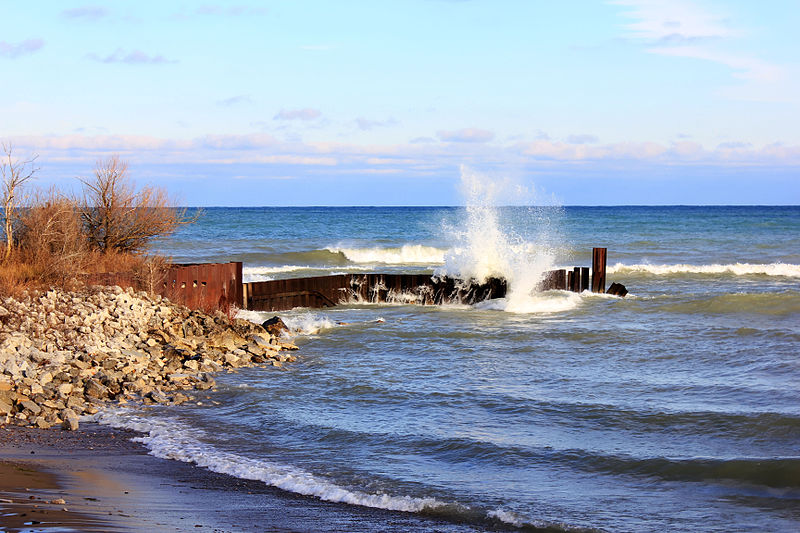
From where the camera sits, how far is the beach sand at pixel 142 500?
6.28 metres

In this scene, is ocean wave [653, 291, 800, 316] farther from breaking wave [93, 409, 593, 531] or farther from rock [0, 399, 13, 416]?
rock [0, 399, 13, 416]

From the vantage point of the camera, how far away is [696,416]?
10.2m

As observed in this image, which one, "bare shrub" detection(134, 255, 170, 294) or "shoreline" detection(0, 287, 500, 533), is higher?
"bare shrub" detection(134, 255, 170, 294)

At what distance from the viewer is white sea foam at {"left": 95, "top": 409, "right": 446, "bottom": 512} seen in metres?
7.21

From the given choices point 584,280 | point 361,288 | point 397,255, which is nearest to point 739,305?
point 584,280

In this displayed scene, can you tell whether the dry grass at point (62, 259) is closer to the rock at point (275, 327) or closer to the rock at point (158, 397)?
the rock at point (275, 327)

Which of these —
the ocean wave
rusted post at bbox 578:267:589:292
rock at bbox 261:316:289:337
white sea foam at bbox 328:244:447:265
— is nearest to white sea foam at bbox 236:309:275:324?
rock at bbox 261:316:289:337

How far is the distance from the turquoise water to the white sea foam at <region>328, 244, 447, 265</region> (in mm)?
Result: 22788

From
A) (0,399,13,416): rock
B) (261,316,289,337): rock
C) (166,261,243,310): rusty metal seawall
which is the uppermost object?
(166,261,243,310): rusty metal seawall

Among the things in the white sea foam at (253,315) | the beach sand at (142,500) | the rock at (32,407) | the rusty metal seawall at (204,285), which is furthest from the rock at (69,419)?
the white sea foam at (253,315)

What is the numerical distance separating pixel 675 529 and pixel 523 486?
1532 mm

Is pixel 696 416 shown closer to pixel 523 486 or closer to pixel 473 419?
pixel 473 419

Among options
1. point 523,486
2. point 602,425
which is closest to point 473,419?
point 602,425

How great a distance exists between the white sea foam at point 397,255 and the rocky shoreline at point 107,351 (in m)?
28.8
